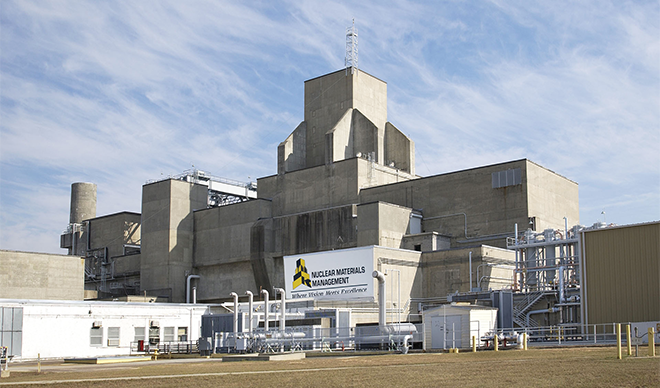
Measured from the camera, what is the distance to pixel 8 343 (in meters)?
46.1

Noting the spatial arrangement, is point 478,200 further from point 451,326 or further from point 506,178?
point 451,326

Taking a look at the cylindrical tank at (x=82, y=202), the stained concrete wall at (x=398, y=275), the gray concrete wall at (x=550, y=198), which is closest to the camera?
the stained concrete wall at (x=398, y=275)

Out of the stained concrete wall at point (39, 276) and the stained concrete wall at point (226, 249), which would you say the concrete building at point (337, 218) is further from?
the stained concrete wall at point (39, 276)

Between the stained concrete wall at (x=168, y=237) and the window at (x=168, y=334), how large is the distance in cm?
2606

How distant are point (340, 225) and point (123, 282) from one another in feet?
114

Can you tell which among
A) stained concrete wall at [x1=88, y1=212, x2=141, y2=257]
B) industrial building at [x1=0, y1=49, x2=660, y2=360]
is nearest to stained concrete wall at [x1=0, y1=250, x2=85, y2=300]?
industrial building at [x1=0, y1=49, x2=660, y2=360]

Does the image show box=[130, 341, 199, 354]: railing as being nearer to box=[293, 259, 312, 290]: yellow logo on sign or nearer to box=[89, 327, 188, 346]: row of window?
Answer: box=[89, 327, 188, 346]: row of window

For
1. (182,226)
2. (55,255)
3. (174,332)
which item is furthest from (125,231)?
(174,332)

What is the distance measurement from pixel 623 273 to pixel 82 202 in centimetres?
8321

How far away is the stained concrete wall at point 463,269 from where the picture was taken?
5916 centimetres

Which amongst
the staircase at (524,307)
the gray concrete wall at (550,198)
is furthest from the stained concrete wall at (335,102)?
the staircase at (524,307)

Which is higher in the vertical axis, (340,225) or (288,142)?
(288,142)

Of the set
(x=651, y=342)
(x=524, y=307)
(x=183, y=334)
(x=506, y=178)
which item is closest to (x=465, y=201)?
(x=506, y=178)

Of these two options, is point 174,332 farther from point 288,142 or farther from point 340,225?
point 288,142
